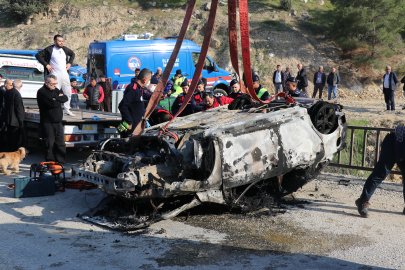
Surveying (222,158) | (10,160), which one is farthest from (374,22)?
(10,160)

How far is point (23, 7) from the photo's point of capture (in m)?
30.9

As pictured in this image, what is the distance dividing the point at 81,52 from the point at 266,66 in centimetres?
1381

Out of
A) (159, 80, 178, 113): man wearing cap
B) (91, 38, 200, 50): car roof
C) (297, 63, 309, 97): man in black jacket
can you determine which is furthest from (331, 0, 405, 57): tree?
(159, 80, 178, 113): man wearing cap

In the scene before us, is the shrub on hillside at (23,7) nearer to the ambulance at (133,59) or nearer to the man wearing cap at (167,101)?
the ambulance at (133,59)

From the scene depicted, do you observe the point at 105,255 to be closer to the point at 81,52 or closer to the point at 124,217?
the point at 124,217

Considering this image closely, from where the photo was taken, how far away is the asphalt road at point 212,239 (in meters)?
4.07

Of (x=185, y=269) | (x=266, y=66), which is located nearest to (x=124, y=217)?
(x=185, y=269)

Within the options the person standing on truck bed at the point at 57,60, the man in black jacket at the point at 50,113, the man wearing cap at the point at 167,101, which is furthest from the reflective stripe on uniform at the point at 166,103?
the man in black jacket at the point at 50,113

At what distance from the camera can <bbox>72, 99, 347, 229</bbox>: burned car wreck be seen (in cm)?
486

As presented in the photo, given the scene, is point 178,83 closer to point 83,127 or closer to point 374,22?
point 83,127

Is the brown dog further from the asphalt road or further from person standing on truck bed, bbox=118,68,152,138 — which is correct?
person standing on truck bed, bbox=118,68,152,138

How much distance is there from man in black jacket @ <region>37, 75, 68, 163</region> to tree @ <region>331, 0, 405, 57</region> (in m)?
21.6

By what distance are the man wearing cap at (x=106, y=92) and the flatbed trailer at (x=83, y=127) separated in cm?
383

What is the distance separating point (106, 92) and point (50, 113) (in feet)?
19.7
